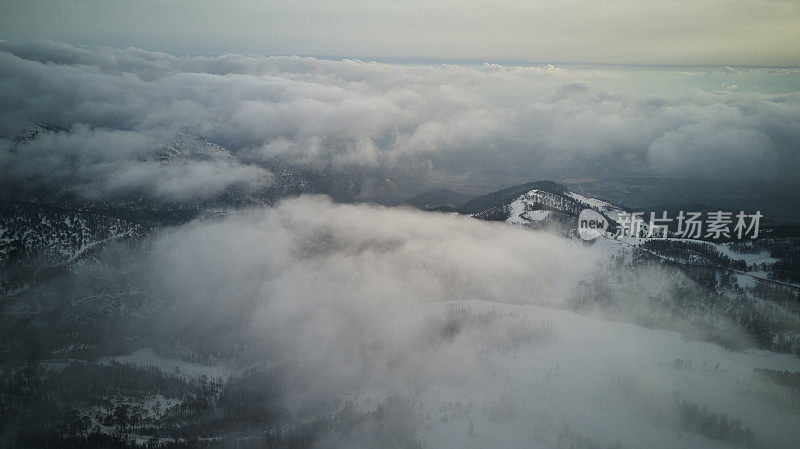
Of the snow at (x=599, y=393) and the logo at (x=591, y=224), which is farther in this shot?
the logo at (x=591, y=224)

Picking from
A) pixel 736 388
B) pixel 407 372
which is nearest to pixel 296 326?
pixel 407 372

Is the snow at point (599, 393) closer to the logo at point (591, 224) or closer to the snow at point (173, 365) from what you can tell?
the logo at point (591, 224)

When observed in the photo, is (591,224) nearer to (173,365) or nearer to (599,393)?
(599,393)

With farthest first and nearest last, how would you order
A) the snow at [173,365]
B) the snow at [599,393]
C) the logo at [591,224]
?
the logo at [591,224], the snow at [173,365], the snow at [599,393]

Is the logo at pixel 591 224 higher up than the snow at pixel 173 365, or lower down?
higher up

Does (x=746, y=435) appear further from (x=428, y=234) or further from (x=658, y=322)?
(x=428, y=234)

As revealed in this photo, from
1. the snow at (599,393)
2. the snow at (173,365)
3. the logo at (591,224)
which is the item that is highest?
the logo at (591,224)

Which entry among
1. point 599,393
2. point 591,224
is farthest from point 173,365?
point 591,224

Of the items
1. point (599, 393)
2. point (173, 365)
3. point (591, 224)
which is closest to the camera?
point (599, 393)

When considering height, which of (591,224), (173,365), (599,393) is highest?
(591,224)

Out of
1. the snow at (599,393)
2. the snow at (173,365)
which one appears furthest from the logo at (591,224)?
the snow at (173,365)
